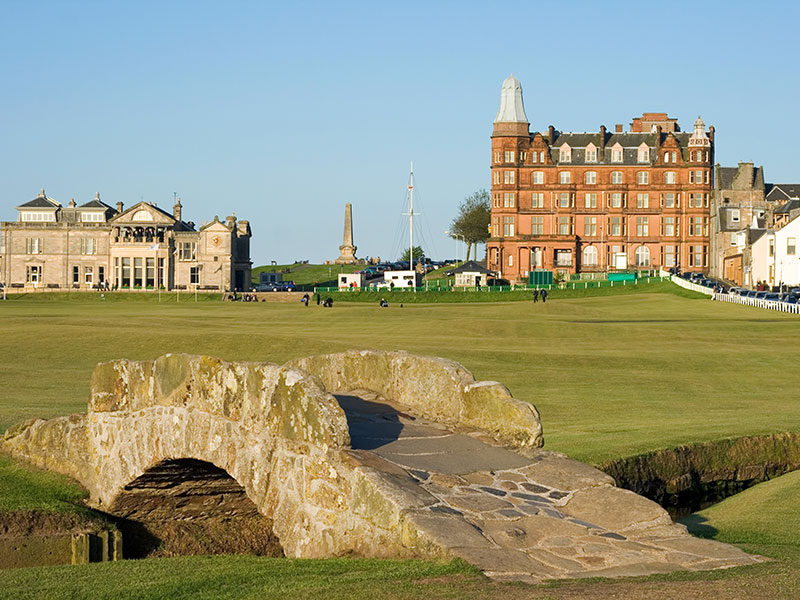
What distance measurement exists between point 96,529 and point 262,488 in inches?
139

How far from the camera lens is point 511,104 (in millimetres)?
143625

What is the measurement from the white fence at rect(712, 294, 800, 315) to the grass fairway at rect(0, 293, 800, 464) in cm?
191

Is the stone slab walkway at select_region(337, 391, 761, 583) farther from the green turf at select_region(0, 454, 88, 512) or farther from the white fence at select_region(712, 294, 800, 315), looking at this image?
the white fence at select_region(712, 294, 800, 315)

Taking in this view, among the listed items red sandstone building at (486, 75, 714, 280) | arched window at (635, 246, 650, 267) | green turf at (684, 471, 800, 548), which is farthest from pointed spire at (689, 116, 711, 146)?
green turf at (684, 471, 800, 548)

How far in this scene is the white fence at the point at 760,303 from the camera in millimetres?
72069

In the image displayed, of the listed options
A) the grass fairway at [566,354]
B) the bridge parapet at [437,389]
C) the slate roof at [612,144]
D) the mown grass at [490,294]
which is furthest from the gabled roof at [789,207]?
the bridge parapet at [437,389]

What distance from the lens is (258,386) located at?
510 inches

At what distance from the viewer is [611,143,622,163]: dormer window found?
465 feet

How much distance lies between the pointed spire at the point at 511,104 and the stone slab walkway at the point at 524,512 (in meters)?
131

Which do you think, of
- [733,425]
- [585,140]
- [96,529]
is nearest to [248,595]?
[96,529]

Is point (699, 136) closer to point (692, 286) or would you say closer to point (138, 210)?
point (692, 286)

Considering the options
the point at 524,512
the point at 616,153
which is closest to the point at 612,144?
the point at 616,153

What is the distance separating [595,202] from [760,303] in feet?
208

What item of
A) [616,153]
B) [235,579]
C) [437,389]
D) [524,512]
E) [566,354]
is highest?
[616,153]
